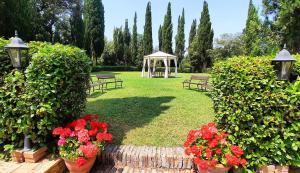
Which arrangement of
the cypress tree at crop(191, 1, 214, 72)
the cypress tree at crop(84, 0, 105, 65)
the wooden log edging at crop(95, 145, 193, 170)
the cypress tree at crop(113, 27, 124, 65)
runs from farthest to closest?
the cypress tree at crop(113, 27, 124, 65), the cypress tree at crop(191, 1, 214, 72), the cypress tree at crop(84, 0, 105, 65), the wooden log edging at crop(95, 145, 193, 170)

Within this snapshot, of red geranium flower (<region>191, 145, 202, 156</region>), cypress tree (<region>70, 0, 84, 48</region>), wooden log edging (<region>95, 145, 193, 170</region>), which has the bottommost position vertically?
wooden log edging (<region>95, 145, 193, 170</region>)

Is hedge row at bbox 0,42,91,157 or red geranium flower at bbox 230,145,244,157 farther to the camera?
hedge row at bbox 0,42,91,157

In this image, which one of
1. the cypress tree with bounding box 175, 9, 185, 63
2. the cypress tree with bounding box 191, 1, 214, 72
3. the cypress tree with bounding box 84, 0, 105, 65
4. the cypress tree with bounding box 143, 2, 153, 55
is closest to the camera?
the cypress tree with bounding box 84, 0, 105, 65

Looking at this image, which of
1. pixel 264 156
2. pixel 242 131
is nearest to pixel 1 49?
pixel 242 131

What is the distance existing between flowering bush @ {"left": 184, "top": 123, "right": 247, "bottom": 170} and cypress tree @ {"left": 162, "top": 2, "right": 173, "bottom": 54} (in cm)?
2889

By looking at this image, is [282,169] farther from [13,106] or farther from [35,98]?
[13,106]

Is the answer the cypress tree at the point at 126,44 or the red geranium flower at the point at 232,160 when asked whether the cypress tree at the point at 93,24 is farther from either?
the red geranium flower at the point at 232,160

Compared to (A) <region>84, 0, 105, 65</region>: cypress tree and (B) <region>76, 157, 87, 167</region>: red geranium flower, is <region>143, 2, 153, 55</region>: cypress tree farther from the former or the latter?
(B) <region>76, 157, 87, 167</region>: red geranium flower

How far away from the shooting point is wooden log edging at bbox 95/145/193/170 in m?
3.21

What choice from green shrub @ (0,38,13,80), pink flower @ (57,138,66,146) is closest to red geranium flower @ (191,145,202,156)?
pink flower @ (57,138,66,146)

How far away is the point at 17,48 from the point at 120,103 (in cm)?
440

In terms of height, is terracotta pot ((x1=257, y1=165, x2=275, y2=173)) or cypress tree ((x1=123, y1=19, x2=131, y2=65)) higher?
cypress tree ((x1=123, y1=19, x2=131, y2=65))

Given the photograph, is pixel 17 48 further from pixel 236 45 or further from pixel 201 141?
pixel 236 45

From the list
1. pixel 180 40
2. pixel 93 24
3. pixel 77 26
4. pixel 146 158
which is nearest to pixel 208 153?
pixel 146 158
